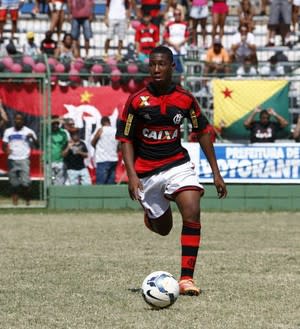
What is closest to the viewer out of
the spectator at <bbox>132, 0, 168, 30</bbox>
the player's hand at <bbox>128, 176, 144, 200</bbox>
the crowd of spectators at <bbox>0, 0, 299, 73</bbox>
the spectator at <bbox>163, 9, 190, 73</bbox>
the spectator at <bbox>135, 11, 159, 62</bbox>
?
the player's hand at <bbox>128, 176, 144, 200</bbox>

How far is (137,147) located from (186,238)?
0.94 metres

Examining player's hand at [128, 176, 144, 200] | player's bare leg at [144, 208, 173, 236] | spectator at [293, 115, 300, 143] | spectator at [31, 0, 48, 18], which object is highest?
spectator at [31, 0, 48, 18]

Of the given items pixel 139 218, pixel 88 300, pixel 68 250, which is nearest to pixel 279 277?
pixel 88 300

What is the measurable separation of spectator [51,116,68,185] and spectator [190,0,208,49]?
21.2ft

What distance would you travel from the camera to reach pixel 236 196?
66.0 feet

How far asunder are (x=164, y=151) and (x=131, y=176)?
0.48m

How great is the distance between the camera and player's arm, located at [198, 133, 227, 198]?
9367 mm

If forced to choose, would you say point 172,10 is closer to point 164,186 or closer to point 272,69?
point 272,69

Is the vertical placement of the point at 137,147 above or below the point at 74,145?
above

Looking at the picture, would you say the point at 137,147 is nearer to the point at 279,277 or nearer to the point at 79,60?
the point at 279,277

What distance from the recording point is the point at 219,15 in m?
26.2

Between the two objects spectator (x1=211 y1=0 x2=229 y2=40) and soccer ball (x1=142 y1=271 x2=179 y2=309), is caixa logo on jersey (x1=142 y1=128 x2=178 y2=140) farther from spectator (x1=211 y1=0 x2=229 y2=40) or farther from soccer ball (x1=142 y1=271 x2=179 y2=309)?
spectator (x1=211 y1=0 x2=229 y2=40)

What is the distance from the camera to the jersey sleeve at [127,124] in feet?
→ 30.6

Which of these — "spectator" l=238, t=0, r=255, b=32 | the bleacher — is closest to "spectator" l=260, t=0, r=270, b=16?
the bleacher
